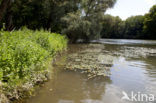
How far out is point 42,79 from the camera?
3705 mm

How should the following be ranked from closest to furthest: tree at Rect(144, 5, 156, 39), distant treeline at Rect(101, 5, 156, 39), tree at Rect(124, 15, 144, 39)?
1. tree at Rect(144, 5, 156, 39)
2. distant treeline at Rect(101, 5, 156, 39)
3. tree at Rect(124, 15, 144, 39)

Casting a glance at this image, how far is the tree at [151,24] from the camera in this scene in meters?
45.7

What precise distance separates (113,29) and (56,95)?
5706 centimetres

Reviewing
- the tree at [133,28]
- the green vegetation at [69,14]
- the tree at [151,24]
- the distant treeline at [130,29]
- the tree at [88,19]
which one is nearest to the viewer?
the tree at [88,19]

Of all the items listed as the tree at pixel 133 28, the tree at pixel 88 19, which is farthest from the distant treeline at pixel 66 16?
the tree at pixel 133 28

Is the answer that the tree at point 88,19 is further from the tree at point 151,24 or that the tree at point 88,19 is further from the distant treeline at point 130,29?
the tree at point 151,24

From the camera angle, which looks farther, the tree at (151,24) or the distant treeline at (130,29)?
the distant treeline at (130,29)

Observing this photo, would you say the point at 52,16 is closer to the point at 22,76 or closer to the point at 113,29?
the point at 22,76

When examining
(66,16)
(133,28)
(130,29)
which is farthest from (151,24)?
(66,16)

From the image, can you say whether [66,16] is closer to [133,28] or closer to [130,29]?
[133,28]

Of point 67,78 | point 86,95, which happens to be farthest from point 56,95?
point 67,78

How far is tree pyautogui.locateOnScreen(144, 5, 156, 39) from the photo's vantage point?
150 feet

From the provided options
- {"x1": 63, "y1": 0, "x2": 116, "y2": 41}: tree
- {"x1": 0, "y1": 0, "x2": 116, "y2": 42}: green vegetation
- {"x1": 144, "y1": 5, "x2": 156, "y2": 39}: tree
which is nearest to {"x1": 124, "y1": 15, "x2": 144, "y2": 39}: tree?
{"x1": 144, "y1": 5, "x2": 156, "y2": 39}: tree

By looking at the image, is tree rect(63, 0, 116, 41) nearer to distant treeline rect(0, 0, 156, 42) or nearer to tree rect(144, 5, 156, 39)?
distant treeline rect(0, 0, 156, 42)
